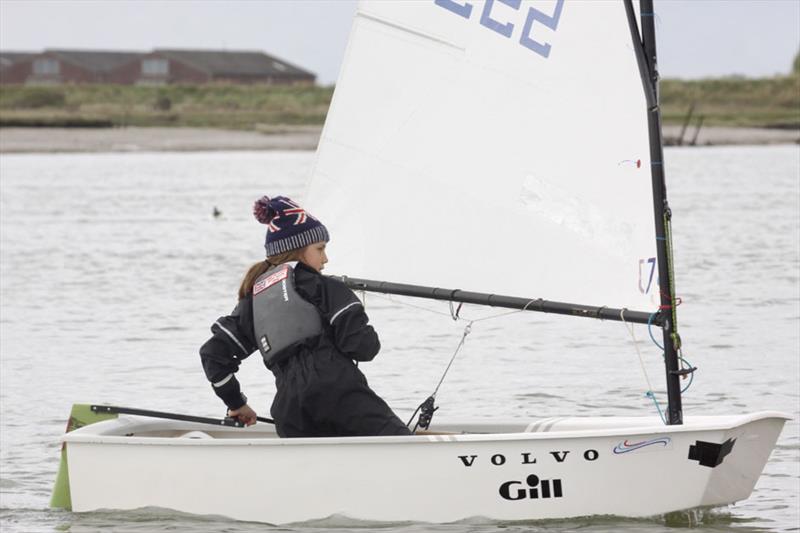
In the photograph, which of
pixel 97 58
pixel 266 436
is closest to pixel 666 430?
pixel 266 436

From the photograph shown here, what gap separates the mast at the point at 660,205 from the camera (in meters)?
6.45

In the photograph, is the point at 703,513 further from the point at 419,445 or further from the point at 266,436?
the point at 266,436

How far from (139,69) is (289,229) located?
312 ft

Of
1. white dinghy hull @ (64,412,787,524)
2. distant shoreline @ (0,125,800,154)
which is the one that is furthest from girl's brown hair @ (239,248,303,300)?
distant shoreline @ (0,125,800,154)

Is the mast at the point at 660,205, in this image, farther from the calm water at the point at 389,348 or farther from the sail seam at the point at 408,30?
the sail seam at the point at 408,30

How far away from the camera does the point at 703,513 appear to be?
6820 mm

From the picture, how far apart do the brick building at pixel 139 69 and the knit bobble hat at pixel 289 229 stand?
3601 inches

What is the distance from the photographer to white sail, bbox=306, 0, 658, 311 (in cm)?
670

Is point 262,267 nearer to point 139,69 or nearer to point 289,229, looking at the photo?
point 289,229

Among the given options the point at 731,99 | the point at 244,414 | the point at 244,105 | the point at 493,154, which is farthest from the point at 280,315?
the point at 244,105

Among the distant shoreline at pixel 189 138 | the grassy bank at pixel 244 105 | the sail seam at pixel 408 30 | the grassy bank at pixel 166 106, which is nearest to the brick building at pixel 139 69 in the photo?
the grassy bank at pixel 166 106

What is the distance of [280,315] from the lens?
6.42m

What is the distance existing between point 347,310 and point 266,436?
1.27 metres

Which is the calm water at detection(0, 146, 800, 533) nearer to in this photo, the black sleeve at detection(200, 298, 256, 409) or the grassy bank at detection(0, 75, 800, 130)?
the black sleeve at detection(200, 298, 256, 409)
